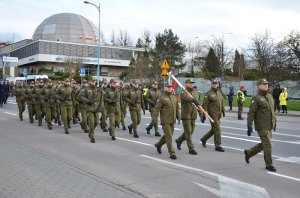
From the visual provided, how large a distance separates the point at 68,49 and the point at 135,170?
85.4 m

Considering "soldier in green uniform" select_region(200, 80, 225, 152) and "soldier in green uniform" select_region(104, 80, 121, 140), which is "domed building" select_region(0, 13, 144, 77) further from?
"soldier in green uniform" select_region(200, 80, 225, 152)

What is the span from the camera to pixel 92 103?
12219 mm

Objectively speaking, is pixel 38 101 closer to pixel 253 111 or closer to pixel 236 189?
pixel 253 111

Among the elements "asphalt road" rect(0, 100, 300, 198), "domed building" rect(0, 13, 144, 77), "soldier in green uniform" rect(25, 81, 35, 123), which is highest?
"domed building" rect(0, 13, 144, 77)

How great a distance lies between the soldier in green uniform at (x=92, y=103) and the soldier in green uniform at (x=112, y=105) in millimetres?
339

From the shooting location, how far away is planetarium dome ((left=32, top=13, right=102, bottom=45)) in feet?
311

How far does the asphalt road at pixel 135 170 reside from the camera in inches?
255

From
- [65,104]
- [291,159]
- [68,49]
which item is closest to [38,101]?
[65,104]

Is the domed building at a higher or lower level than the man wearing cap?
higher

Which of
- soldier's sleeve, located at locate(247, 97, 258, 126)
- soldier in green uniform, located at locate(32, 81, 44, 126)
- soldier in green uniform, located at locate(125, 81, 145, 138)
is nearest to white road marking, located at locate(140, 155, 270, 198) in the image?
soldier's sleeve, located at locate(247, 97, 258, 126)

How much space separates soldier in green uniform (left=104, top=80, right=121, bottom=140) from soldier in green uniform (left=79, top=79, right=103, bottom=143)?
13.3 inches

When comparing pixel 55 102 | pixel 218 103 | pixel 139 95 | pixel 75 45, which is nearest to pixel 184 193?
pixel 218 103

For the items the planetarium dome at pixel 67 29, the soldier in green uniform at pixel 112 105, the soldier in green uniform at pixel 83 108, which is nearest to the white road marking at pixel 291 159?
the soldier in green uniform at pixel 112 105

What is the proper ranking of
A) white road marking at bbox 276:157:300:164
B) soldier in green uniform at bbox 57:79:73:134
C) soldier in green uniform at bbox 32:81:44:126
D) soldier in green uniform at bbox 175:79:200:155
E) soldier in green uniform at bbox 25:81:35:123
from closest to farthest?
white road marking at bbox 276:157:300:164
soldier in green uniform at bbox 175:79:200:155
soldier in green uniform at bbox 57:79:73:134
soldier in green uniform at bbox 32:81:44:126
soldier in green uniform at bbox 25:81:35:123
